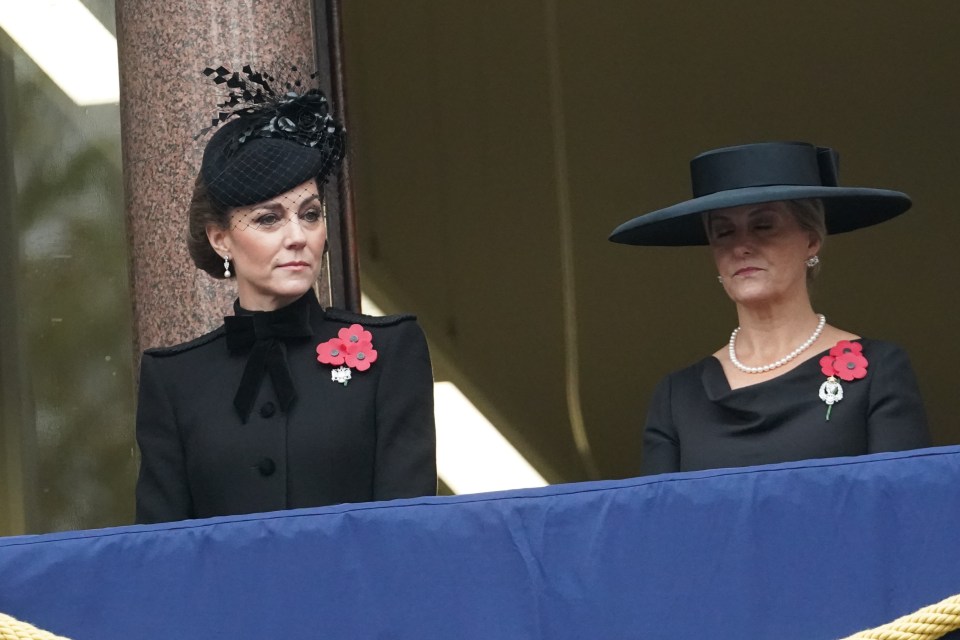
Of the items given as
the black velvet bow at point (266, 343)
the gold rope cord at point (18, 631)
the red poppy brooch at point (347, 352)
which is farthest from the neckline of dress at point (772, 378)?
the gold rope cord at point (18, 631)

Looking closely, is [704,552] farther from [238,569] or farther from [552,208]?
[552,208]

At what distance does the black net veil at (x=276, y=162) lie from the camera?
11.1ft

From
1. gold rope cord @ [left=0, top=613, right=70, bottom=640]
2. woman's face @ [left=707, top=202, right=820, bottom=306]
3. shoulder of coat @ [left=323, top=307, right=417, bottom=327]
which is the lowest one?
gold rope cord @ [left=0, top=613, right=70, bottom=640]

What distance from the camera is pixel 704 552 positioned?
2.59 meters

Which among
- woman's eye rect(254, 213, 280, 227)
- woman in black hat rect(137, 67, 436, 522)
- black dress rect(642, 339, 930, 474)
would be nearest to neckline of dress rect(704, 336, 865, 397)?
black dress rect(642, 339, 930, 474)

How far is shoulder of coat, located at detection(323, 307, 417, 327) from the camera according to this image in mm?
3430

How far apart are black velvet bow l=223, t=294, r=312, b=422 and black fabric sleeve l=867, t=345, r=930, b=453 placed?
1175 mm

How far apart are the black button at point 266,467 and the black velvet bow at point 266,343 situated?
0.38 feet

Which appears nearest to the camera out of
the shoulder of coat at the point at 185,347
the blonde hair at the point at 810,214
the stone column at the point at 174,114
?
the shoulder of coat at the point at 185,347

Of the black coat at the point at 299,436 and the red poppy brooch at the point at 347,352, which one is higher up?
the red poppy brooch at the point at 347,352

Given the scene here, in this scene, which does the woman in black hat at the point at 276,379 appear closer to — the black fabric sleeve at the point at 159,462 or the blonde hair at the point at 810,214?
the black fabric sleeve at the point at 159,462

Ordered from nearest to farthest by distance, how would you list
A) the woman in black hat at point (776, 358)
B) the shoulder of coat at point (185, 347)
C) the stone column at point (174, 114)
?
the woman in black hat at point (776, 358), the shoulder of coat at point (185, 347), the stone column at point (174, 114)

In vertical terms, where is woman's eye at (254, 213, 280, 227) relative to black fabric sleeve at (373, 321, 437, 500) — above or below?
above

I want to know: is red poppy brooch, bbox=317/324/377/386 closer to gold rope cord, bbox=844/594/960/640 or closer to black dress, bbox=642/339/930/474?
black dress, bbox=642/339/930/474
